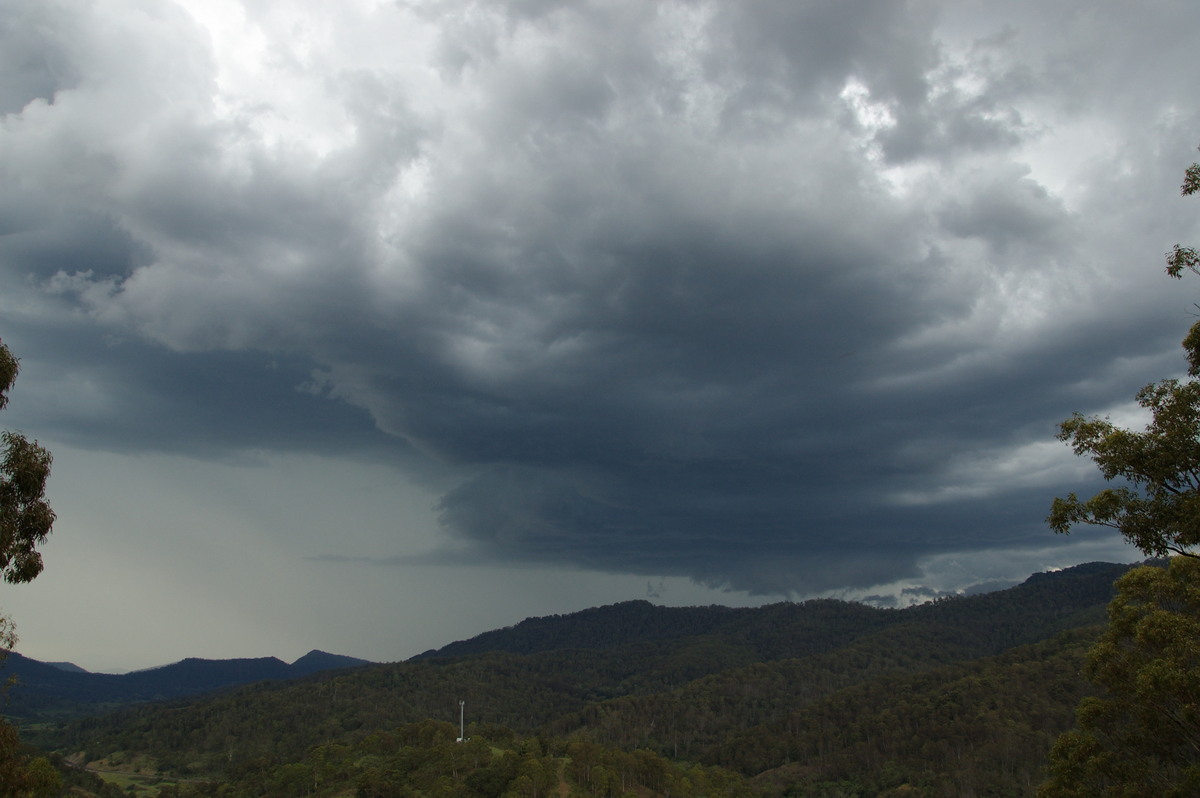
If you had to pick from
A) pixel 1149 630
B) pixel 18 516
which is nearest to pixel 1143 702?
pixel 1149 630

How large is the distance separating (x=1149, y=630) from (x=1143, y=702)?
4.58 metres

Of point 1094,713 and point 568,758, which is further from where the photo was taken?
point 568,758

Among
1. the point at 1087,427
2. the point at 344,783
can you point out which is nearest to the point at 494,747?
the point at 344,783

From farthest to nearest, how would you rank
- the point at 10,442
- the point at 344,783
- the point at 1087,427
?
the point at 344,783 < the point at 10,442 < the point at 1087,427

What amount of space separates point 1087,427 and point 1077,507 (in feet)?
9.28

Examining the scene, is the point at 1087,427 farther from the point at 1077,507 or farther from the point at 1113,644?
the point at 1113,644

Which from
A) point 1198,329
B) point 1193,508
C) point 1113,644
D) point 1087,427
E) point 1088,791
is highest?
point 1198,329

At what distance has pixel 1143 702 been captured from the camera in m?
30.7

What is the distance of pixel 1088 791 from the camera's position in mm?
32125

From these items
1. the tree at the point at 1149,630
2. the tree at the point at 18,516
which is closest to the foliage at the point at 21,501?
the tree at the point at 18,516

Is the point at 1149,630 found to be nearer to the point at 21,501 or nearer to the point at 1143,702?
the point at 1143,702

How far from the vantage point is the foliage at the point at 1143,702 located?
27469 millimetres

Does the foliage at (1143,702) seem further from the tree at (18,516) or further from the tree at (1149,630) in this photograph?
the tree at (18,516)

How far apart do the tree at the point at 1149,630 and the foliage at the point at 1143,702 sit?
0.05 metres
